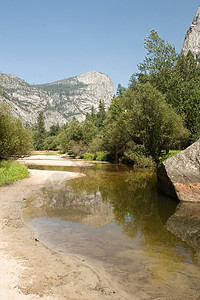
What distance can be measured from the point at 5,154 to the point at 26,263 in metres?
23.4

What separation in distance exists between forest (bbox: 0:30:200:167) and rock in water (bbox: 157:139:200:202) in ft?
56.6

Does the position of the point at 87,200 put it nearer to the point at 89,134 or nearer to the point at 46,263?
the point at 46,263

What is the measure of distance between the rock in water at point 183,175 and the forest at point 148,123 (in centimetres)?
1726

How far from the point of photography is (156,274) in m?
5.94

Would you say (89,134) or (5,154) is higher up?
(89,134)

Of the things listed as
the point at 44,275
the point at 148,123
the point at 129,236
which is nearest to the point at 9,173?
the point at 129,236

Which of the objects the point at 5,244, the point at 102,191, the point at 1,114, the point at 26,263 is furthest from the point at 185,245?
the point at 1,114

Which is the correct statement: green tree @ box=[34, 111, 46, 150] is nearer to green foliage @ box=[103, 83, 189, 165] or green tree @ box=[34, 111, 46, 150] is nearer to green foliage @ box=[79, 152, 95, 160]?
green foliage @ box=[79, 152, 95, 160]

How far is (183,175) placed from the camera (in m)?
14.4

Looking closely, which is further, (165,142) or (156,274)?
(165,142)

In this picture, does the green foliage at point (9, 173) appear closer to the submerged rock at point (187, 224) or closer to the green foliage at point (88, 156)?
the submerged rock at point (187, 224)

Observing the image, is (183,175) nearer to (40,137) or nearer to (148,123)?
(148,123)

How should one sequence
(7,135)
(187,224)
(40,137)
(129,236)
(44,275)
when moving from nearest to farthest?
(44,275) < (129,236) < (187,224) < (7,135) < (40,137)

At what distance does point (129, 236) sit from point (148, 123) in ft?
98.8
